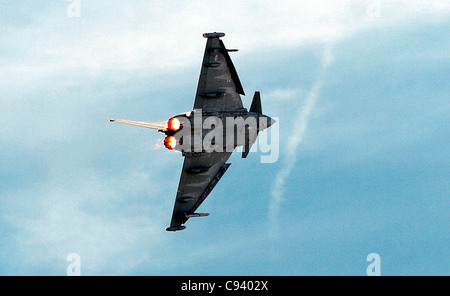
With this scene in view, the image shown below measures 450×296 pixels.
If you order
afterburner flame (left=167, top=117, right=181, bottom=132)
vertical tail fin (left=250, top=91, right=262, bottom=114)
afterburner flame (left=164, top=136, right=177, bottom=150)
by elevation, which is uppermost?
vertical tail fin (left=250, top=91, right=262, bottom=114)

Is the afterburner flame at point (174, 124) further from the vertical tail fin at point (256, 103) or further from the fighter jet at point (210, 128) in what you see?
the vertical tail fin at point (256, 103)

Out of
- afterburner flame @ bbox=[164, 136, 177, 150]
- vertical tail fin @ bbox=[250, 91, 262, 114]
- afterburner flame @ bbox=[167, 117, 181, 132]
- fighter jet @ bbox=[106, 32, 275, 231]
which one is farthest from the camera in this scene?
vertical tail fin @ bbox=[250, 91, 262, 114]

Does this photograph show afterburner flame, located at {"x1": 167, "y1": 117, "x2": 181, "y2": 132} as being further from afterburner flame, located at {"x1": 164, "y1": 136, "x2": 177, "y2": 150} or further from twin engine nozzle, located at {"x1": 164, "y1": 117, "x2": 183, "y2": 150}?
afterburner flame, located at {"x1": 164, "y1": 136, "x2": 177, "y2": 150}

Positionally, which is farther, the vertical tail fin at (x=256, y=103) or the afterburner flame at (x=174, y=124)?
the vertical tail fin at (x=256, y=103)

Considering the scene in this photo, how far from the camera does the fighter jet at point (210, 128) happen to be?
88188mm

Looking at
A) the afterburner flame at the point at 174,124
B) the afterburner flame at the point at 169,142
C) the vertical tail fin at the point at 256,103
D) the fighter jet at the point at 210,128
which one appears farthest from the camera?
the vertical tail fin at the point at 256,103

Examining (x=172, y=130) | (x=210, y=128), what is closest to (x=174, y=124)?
(x=172, y=130)

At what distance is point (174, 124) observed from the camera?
284 ft

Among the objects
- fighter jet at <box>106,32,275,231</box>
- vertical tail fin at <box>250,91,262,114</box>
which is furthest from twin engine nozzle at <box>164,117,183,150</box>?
vertical tail fin at <box>250,91,262,114</box>

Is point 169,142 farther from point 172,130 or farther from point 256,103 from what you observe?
point 256,103

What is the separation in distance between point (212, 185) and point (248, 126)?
22.3 ft

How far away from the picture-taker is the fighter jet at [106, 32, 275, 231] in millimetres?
88188

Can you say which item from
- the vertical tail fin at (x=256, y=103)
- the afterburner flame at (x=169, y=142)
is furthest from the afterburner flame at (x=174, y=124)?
the vertical tail fin at (x=256, y=103)
